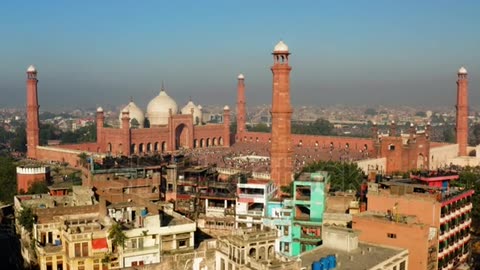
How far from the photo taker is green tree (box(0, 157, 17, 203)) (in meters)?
33.7

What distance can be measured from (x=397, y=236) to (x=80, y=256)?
9.80 m

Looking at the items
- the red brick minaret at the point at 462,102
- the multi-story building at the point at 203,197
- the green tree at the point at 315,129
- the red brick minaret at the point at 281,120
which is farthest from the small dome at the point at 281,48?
the green tree at the point at 315,129

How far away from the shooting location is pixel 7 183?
35000mm

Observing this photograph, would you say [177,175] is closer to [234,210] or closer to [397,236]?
[234,210]

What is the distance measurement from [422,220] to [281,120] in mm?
12748

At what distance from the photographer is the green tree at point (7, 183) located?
110 ft

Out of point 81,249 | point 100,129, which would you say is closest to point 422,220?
point 81,249

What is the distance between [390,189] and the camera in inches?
824

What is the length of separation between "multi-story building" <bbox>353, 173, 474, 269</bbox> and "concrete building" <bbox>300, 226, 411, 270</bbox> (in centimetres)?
66

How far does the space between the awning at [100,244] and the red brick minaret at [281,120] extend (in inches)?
631

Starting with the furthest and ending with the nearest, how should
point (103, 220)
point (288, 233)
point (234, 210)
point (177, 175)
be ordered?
1. point (177, 175)
2. point (234, 210)
3. point (288, 233)
4. point (103, 220)

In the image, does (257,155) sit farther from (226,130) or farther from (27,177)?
(27,177)

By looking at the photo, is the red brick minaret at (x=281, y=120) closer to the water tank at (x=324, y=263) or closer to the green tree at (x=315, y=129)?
the water tank at (x=324, y=263)

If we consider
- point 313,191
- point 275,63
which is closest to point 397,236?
point 313,191
